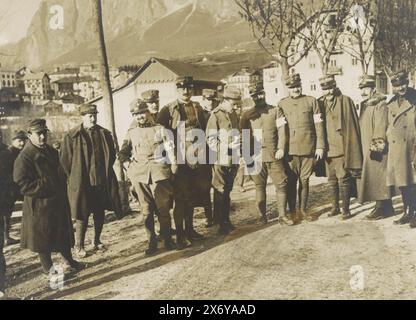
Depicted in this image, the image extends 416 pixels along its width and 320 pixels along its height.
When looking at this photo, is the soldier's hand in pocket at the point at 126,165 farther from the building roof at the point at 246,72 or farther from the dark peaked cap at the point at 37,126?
the building roof at the point at 246,72

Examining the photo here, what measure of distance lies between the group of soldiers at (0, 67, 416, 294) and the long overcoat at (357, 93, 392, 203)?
0.01m

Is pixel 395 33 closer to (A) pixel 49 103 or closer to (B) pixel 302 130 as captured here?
(B) pixel 302 130

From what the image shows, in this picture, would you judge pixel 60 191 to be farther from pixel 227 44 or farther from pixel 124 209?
pixel 227 44

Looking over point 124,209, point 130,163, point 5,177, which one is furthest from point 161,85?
point 5,177

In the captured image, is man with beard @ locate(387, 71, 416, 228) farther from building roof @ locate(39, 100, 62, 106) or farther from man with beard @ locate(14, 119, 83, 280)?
building roof @ locate(39, 100, 62, 106)

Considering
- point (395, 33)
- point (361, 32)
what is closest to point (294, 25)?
point (361, 32)

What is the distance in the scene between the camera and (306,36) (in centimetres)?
579

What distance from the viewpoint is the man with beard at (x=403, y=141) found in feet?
18.4

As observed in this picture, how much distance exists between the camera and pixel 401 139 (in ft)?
18.5

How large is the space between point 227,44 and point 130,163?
1908mm

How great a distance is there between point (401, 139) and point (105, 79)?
12.0 ft

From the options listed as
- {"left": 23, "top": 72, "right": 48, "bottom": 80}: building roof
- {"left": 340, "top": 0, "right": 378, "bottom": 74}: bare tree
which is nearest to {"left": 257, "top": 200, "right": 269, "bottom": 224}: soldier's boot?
{"left": 340, "top": 0, "right": 378, "bottom": 74}: bare tree

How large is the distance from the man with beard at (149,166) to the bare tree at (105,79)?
0.30 metres

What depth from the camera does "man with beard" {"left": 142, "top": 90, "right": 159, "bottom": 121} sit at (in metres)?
5.48
